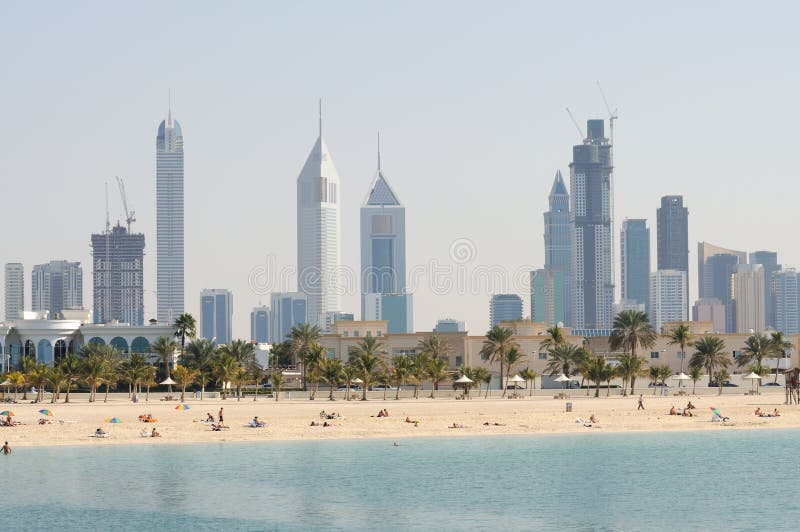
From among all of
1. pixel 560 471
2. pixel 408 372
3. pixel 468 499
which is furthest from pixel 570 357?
pixel 468 499

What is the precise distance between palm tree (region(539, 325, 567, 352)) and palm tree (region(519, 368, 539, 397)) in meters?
3.42

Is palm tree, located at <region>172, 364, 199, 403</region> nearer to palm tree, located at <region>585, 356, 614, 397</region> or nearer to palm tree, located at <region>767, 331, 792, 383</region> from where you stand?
palm tree, located at <region>585, 356, 614, 397</region>

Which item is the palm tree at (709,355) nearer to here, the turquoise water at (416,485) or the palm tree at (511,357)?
the palm tree at (511,357)

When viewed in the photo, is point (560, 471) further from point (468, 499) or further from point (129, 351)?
point (129, 351)

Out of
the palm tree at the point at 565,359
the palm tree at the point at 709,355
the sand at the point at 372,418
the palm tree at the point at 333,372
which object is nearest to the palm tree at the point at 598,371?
the sand at the point at 372,418

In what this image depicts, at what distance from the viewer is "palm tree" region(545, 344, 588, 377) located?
457ft

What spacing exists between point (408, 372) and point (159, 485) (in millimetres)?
58403

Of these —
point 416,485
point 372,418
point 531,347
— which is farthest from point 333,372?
point 416,485

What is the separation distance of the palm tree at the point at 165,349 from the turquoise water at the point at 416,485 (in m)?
57.4

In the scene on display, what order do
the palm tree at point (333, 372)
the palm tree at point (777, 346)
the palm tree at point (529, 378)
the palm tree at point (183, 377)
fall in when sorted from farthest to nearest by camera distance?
the palm tree at point (777, 346)
the palm tree at point (529, 378)
the palm tree at point (333, 372)
the palm tree at point (183, 377)

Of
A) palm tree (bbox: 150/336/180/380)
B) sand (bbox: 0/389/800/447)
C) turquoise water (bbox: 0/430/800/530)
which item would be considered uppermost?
palm tree (bbox: 150/336/180/380)

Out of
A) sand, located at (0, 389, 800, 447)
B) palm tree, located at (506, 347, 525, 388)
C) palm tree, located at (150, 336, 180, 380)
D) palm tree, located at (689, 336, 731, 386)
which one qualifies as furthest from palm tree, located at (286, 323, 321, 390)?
palm tree, located at (689, 336, 731, 386)

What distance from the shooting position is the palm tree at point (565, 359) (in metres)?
139

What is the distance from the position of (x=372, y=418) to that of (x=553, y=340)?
156ft
